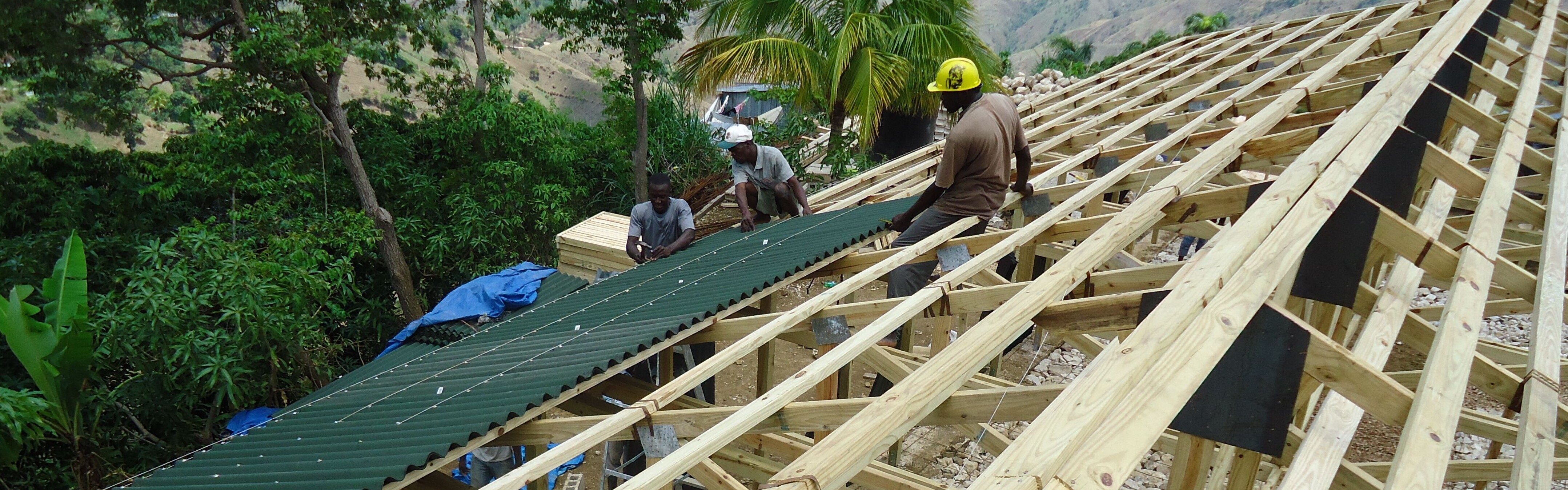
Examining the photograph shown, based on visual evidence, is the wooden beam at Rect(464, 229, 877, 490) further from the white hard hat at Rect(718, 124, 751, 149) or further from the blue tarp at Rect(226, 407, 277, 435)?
the blue tarp at Rect(226, 407, 277, 435)

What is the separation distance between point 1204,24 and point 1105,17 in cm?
4769

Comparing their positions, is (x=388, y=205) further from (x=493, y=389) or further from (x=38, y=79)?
(x=493, y=389)

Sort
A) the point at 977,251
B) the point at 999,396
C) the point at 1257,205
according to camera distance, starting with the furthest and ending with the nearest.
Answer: the point at 977,251
the point at 1257,205
the point at 999,396

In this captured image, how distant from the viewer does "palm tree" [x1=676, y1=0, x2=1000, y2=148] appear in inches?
428

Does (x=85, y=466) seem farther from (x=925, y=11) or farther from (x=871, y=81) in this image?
(x=925, y=11)

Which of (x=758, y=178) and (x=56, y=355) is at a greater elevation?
(x=758, y=178)

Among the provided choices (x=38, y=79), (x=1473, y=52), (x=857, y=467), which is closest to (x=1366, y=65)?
(x=1473, y=52)

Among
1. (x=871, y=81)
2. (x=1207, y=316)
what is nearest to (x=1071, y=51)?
(x=871, y=81)

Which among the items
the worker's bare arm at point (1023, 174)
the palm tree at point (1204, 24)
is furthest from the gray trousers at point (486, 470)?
the palm tree at point (1204, 24)

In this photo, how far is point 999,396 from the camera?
8.77 ft

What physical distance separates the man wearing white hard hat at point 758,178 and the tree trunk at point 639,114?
5.46 meters

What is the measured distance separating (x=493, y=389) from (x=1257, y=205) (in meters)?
3.44

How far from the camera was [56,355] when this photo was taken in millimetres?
5703

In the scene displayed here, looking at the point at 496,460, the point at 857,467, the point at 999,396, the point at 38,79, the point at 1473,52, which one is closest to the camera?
the point at 857,467
